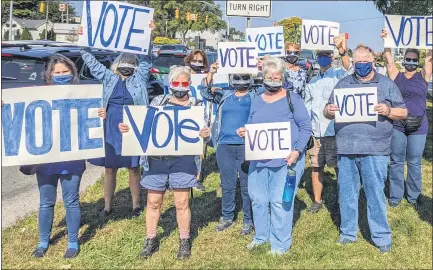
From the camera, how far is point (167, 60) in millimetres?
14516

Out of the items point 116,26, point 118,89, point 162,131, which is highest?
point 116,26

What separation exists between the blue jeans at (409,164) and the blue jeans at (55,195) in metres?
4.33

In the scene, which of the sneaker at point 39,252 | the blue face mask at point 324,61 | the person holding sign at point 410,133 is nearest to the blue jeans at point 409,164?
the person holding sign at point 410,133

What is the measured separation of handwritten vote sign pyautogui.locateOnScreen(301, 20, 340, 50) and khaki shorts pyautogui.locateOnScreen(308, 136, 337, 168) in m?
1.33

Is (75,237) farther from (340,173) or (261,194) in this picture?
(340,173)

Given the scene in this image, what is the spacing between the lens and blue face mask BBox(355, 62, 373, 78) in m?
4.73

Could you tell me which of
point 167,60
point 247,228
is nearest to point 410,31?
point 247,228

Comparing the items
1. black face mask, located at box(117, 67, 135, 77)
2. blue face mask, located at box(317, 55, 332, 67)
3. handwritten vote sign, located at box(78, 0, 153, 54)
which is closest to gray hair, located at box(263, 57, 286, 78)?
handwritten vote sign, located at box(78, 0, 153, 54)

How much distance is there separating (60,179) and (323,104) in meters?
3.17

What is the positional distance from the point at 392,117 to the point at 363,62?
605 mm

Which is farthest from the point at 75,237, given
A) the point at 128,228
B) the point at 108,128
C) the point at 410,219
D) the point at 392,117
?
the point at 410,219

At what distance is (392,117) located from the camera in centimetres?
466

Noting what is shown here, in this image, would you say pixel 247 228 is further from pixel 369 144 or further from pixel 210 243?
pixel 369 144

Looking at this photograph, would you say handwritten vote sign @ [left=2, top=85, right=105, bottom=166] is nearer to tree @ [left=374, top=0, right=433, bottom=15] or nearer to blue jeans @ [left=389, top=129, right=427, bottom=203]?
blue jeans @ [left=389, top=129, right=427, bottom=203]
